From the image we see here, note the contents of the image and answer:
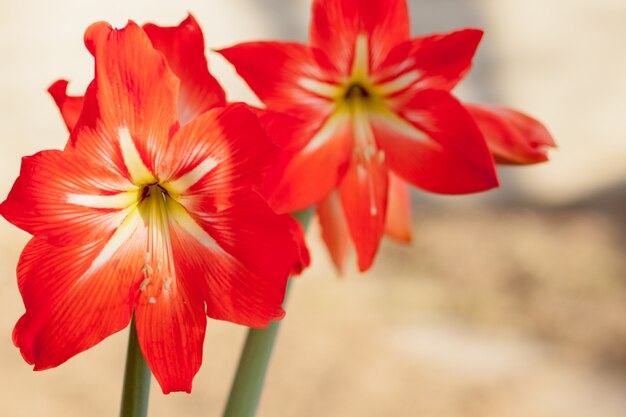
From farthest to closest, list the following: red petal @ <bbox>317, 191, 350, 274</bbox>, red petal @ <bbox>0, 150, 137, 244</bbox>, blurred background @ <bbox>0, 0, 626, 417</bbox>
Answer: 1. blurred background @ <bbox>0, 0, 626, 417</bbox>
2. red petal @ <bbox>317, 191, 350, 274</bbox>
3. red petal @ <bbox>0, 150, 137, 244</bbox>

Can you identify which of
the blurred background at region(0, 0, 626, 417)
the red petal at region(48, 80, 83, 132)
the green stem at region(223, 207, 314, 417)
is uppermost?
the red petal at region(48, 80, 83, 132)

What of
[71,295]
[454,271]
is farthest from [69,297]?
[454,271]

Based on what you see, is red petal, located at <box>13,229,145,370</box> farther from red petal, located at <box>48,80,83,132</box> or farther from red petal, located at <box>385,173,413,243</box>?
red petal, located at <box>385,173,413,243</box>

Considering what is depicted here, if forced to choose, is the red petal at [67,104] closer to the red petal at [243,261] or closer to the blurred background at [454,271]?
the red petal at [243,261]

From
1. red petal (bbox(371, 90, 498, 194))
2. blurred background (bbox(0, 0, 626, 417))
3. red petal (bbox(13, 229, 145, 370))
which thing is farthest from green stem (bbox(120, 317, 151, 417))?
blurred background (bbox(0, 0, 626, 417))

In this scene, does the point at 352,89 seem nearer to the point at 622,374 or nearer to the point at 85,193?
the point at 85,193

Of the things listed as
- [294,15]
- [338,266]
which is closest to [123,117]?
[338,266]

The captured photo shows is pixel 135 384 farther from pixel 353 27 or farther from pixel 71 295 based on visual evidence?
pixel 353 27

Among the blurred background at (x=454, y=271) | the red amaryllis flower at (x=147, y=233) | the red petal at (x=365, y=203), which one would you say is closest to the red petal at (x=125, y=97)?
the red amaryllis flower at (x=147, y=233)
